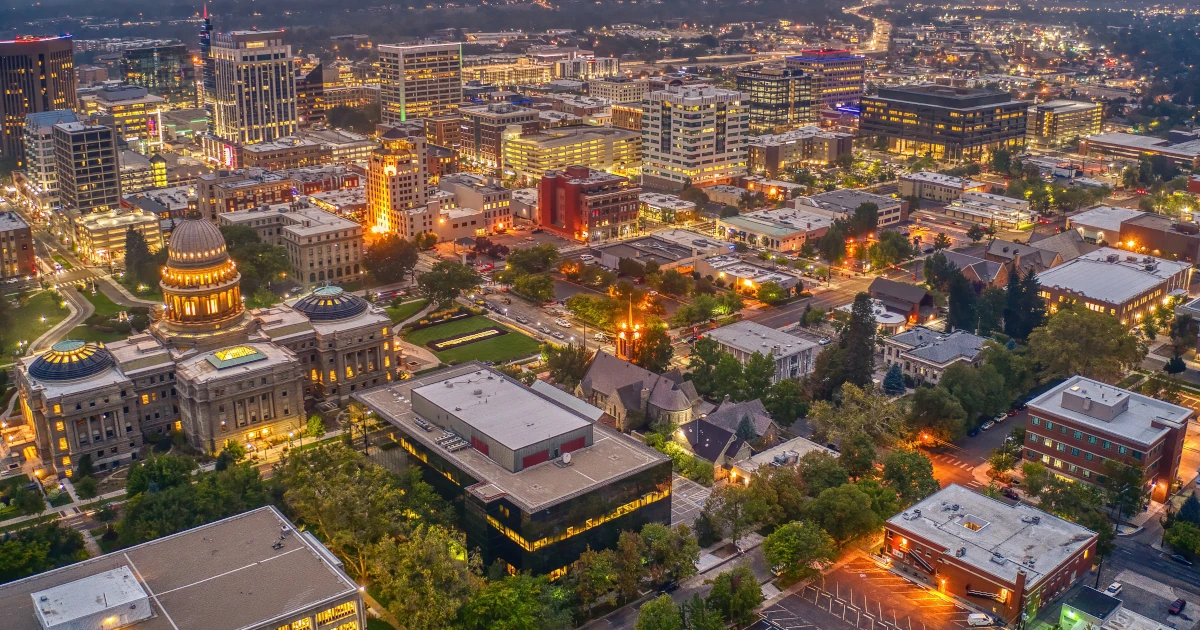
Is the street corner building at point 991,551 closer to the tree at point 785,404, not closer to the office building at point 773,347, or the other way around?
the tree at point 785,404

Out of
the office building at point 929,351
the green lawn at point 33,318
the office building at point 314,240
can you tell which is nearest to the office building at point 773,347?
the office building at point 929,351

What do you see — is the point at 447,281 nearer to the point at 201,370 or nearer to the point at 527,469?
the point at 201,370

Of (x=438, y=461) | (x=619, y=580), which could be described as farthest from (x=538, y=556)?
(x=438, y=461)

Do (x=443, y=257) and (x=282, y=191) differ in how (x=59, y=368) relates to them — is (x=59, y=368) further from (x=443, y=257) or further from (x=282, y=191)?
(x=282, y=191)

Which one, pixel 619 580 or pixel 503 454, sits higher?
pixel 503 454

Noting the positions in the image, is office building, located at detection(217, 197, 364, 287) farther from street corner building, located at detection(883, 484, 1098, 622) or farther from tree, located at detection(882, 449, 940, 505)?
street corner building, located at detection(883, 484, 1098, 622)

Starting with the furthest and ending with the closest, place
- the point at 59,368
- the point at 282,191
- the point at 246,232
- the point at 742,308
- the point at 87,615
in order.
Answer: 1. the point at 282,191
2. the point at 246,232
3. the point at 742,308
4. the point at 59,368
5. the point at 87,615

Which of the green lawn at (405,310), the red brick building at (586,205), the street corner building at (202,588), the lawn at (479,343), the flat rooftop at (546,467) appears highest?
the red brick building at (586,205)
